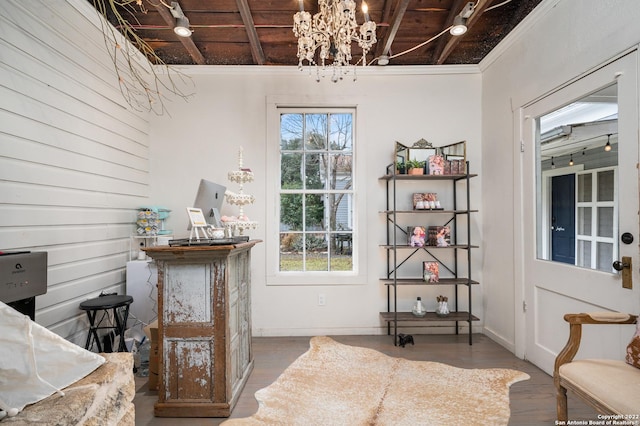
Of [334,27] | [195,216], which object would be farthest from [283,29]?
[195,216]

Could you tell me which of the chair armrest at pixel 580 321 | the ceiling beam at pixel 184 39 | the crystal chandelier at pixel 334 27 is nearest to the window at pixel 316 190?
the ceiling beam at pixel 184 39

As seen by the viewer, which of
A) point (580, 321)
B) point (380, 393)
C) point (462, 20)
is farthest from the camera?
point (462, 20)

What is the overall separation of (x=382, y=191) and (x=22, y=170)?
300 centimetres

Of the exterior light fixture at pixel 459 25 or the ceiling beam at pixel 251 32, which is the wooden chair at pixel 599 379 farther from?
the ceiling beam at pixel 251 32

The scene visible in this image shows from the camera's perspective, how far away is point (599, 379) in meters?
1.46

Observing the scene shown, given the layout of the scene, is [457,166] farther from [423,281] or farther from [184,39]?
[184,39]

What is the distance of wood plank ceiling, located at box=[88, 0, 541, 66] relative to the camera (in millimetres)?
2727

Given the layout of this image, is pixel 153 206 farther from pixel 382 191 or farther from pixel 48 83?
pixel 382 191

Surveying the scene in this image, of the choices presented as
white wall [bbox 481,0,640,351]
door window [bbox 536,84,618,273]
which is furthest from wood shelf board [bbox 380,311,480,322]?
door window [bbox 536,84,618,273]

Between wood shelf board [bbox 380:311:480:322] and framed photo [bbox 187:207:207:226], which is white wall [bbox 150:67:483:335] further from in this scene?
framed photo [bbox 187:207:207:226]

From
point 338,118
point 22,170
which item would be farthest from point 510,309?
point 22,170

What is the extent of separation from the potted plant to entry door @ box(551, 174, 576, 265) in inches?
44.0

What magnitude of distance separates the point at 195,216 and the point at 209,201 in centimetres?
30

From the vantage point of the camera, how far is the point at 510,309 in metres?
3.00
